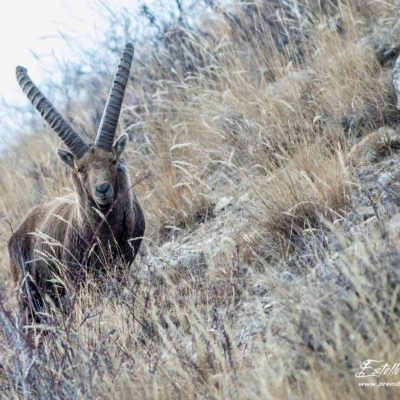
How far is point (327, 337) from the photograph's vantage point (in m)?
3.14

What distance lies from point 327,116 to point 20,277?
3.27m

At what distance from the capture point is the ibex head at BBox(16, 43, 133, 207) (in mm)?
5777

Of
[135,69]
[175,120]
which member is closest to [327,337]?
[175,120]

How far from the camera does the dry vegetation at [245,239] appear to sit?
3223 millimetres

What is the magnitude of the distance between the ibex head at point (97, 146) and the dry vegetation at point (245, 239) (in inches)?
27.8

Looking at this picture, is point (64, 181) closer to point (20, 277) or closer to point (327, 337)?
point (20, 277)

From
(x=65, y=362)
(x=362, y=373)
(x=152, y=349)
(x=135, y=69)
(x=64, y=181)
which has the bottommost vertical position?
(x=362, y=373)

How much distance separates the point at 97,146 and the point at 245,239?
5.18ft

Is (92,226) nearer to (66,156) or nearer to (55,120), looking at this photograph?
(66,156)

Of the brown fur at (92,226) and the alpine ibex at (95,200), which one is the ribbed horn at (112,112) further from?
the brown fur at (92,226)

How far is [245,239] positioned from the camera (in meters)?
5.45

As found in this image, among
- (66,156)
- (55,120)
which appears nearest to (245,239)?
(66,156)

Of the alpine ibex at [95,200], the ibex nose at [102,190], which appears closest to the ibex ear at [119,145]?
the alpine ibex at [95,200]
